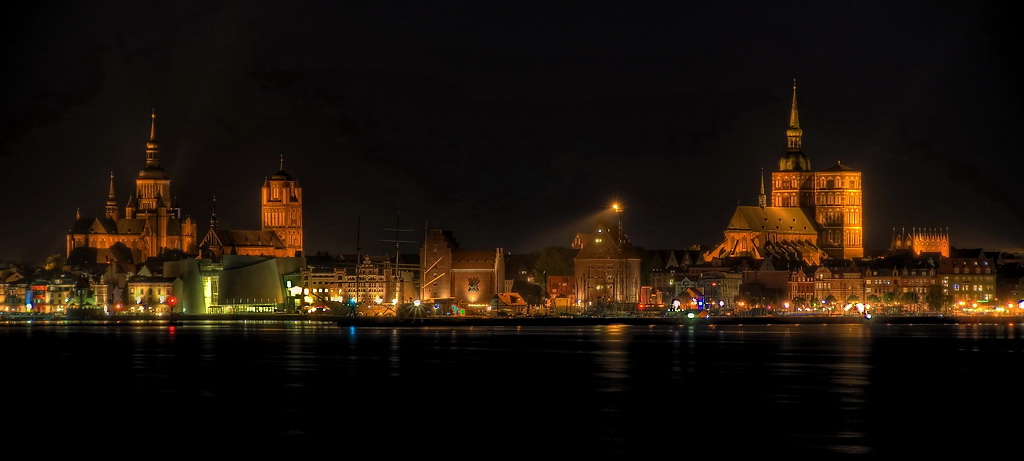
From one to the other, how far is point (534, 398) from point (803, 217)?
14548cm

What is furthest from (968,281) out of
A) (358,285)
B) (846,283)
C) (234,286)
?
(234,286)

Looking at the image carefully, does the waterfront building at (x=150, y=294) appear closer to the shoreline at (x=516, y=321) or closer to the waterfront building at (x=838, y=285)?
the shoreline at (x=516, y=321)

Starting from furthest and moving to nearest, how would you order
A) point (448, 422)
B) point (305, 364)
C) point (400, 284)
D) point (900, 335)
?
point (400, 284) < point (900, 335) < point (305, 364) < point (448, 422)

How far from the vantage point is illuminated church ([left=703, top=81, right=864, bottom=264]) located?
593ft

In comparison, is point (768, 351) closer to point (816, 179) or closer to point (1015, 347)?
point (1015, 347)

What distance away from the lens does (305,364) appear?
210 feet

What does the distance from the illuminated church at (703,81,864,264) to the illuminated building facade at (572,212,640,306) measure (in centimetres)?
2151

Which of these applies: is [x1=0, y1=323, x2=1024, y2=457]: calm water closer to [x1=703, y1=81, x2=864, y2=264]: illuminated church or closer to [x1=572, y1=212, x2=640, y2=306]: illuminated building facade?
[x1=572, y1=212, x2=640, y2=306]: illuminated building facade

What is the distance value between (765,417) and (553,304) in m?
119

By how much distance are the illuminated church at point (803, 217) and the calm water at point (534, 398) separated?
101366 mm

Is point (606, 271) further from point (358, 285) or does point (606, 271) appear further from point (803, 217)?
point (803, 217)

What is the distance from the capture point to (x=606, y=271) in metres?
159

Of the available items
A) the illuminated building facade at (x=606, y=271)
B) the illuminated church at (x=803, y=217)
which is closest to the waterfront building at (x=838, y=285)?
the illuminated church at (x=803, y=217)

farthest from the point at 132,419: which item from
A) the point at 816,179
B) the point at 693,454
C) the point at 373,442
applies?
the point at 816,179
